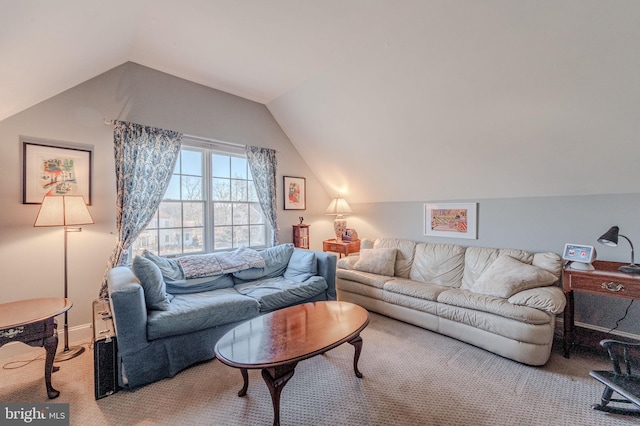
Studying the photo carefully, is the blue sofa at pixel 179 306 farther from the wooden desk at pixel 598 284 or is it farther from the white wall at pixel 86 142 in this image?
the wooden desk at pixel 598 284

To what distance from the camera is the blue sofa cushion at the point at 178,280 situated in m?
2.79

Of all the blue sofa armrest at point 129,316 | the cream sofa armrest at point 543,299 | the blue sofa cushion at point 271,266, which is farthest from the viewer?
the blue sofa cushion at point 271,266

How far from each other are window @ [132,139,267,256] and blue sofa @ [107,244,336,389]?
547mm

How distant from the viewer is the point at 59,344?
2641 millimetres

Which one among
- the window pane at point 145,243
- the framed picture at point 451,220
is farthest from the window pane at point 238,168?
the framed picture at point 451,220

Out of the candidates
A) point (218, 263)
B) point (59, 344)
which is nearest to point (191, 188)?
point (218, 263)

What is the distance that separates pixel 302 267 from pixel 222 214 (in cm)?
134

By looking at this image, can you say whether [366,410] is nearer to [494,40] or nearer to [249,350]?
[249,350]

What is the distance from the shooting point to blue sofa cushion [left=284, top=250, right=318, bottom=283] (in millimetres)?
3367

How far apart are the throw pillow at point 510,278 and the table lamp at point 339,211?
7.37ft

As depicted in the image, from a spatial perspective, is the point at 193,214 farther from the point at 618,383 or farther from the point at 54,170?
the point at 618,383

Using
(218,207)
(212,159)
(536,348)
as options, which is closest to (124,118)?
(212,159)

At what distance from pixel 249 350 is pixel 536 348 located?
87.5 inches

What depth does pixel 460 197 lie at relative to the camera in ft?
11.8
